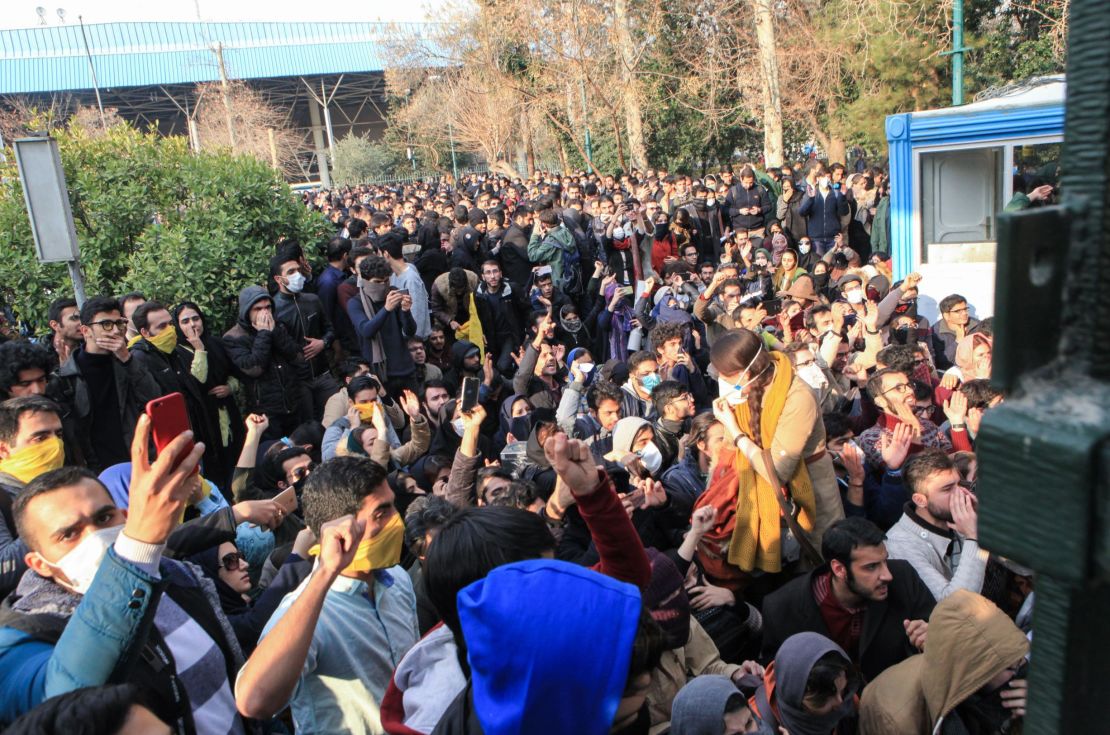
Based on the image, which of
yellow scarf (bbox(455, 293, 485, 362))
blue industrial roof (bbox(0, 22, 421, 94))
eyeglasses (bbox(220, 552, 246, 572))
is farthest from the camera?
blue industrial roof (bbox(0, 22, 421, 94))

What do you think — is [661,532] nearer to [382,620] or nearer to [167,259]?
[382,620]

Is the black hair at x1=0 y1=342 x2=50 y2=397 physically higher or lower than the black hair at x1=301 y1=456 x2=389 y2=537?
higher

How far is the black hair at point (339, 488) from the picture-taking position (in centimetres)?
273

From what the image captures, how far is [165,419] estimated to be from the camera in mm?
2318

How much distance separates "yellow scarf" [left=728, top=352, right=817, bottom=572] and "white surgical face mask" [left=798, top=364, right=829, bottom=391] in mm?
1824

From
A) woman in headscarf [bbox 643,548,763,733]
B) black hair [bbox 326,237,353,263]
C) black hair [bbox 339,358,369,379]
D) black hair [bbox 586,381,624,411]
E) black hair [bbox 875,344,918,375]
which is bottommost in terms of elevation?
woman in headscarf [bbox 643,548,763,733]

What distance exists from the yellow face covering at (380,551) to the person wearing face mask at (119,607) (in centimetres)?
40

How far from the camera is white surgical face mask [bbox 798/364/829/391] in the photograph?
5594mm

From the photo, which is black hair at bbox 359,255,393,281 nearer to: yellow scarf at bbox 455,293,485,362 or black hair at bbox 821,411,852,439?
yellow scarf at bbox 455,293,485,362

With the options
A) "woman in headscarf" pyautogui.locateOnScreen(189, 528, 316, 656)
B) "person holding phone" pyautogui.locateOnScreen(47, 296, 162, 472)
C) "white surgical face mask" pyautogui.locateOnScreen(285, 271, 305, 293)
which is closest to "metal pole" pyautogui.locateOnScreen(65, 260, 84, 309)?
"person holding phone" pyautogui.locateOnScreen(47, 296, 162, 472)

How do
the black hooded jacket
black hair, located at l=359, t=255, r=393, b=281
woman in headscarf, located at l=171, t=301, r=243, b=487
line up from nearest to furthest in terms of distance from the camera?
woman in headscarf, located at l=171, t=301, r=243, b=487 → the black hooded jacket → black hair, located at l=359, t=255, r=393, b=281

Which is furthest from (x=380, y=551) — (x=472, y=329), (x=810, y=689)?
(x=472, y=329)

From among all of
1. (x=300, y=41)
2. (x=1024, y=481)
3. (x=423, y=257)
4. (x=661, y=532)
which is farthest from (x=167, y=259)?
(x=300, y=41)

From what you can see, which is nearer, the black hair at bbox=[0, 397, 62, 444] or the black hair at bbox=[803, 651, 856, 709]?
the black hair at bbox=[803, 651, 856, 709]
